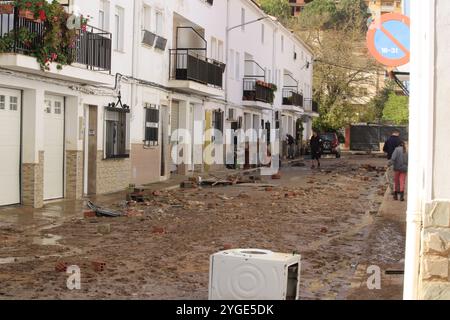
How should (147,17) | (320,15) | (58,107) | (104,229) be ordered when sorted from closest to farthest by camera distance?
(104,229)
(58,107)
(147,17)
(320,15)

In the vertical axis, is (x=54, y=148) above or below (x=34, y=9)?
below

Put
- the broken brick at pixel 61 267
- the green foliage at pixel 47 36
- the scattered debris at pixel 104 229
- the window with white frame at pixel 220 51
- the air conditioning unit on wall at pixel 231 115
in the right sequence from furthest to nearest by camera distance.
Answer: the air conditioning unit on wall at pixel 231 115
the window with white frame at pixel 220 51
the green foliage at pixel 47 36
the scattered debris at pixel 104 229
the broken brick at pixel 61 267

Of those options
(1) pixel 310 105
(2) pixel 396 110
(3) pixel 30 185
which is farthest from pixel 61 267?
(2) pixel 396 110

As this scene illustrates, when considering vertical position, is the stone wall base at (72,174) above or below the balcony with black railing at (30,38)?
below

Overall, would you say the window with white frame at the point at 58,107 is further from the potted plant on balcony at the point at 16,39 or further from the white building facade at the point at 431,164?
the white building facade at the point at 431,164

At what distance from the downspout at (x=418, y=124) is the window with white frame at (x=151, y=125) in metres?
17.9

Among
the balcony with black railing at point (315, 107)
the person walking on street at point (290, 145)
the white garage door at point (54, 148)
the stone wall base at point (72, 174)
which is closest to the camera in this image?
the white garage door at point (54, 148)

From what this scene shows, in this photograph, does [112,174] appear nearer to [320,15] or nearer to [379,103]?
[320,15]

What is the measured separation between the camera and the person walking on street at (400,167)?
18422mm

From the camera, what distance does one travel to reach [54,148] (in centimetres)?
1781

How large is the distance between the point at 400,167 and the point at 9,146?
969cm

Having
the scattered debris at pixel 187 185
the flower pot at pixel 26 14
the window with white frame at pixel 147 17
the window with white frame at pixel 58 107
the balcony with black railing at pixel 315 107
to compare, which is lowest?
the scattered debris at pixel 187 185

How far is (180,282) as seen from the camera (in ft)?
27.6

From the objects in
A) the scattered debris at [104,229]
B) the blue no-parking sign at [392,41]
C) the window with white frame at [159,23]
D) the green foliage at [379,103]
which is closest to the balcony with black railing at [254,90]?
the window with white frame at [159,23]
